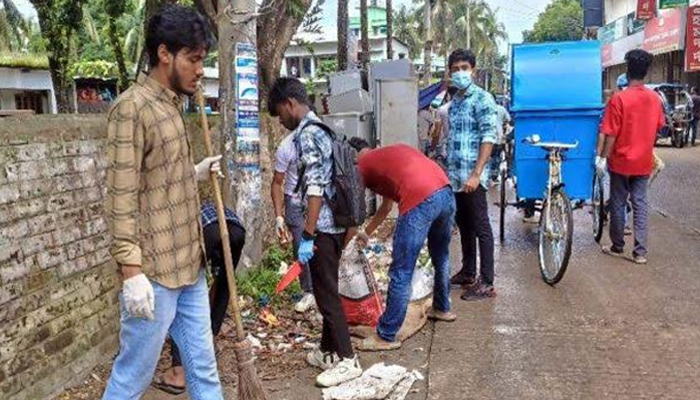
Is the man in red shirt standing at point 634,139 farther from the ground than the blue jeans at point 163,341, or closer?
farther from the ground

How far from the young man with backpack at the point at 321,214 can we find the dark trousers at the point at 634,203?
146 inches

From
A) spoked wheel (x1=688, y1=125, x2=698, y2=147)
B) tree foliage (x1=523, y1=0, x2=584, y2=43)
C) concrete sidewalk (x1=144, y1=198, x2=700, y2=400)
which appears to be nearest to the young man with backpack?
concrete sidewalk (x1=144, y1=198, x2=700, y2=400)

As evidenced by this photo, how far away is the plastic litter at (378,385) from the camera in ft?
13.0

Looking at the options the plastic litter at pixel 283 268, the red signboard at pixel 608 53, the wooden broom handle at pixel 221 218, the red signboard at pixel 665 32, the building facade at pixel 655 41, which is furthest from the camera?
the red signboard at pixel 608 53

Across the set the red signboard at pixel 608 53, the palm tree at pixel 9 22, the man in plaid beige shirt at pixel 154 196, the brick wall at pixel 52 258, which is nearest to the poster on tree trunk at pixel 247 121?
the brick wall at pixel 52 258

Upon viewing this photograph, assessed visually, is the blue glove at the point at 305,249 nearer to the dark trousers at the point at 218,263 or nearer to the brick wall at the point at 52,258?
the dark trousers at the point at 218,263

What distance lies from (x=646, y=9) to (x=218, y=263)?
27.5 metres

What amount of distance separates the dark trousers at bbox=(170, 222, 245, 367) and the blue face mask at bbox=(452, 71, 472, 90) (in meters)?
2.53

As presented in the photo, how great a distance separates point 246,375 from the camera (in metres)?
3.49

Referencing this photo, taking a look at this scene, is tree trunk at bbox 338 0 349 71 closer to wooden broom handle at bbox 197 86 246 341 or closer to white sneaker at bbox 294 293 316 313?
white sneaker at bbox 294 293 316 313

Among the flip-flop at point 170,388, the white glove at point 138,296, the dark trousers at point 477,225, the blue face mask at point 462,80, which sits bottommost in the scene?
the flip-flop at point 170,388

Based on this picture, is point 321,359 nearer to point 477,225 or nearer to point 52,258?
point 52,258

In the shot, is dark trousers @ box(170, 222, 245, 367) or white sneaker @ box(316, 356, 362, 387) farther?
white sneaker @ box(316, 356, 362, 387)

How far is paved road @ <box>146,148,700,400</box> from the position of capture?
4078mm
